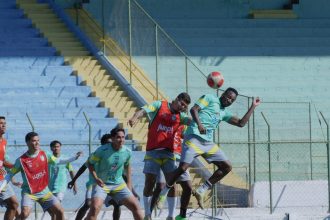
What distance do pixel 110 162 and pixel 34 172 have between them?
1.55 meters

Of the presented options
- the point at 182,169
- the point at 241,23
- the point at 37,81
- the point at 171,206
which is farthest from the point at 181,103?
the point at 241,23

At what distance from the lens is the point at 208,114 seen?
70.1ft

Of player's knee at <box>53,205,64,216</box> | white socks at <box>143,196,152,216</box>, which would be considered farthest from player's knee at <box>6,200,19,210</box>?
white socks at <box>143,196,152,216</box>

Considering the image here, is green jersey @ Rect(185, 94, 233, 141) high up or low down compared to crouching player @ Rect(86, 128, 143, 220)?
up

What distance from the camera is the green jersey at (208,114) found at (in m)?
21.3

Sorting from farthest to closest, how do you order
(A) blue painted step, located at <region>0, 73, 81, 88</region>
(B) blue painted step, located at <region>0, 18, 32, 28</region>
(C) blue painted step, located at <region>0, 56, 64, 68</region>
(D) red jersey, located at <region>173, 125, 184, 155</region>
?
(B) blue painted step, located at <region>0, 18, 32, 28</region>, (C) blue painted step, located at <region>0, 56, 64, 68</region>, (A) blue painted step, located at <region>0, 73, 81, 88</region>, (D) red jersey, located at <region>173, 125, 184, 155</region>

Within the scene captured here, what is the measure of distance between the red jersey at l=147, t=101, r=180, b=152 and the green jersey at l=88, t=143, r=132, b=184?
1.43 meters

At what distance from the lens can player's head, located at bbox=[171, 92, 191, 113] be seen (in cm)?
2114

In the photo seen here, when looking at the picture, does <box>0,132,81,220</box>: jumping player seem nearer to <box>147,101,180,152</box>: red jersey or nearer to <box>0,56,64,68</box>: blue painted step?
<box>147,101,180,152</box>: red jersey

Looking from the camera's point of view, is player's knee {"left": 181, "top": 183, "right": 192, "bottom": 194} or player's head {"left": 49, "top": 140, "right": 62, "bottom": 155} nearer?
player's knee {"left": 181, "top": 183, "right": 192, "bottom": 194}

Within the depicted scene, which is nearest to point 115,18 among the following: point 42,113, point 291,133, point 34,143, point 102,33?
point 102,33

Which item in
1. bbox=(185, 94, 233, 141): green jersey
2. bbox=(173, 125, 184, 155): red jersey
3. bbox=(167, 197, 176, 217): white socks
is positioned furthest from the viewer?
bbox=(173, 125, 184, 155): red jersey

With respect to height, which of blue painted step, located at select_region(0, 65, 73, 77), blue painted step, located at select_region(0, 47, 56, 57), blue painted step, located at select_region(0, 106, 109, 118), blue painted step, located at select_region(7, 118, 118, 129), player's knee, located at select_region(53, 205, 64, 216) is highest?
blue painted step, located at select_region(0, 47, 56, 57)

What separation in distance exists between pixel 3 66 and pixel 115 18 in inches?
114
